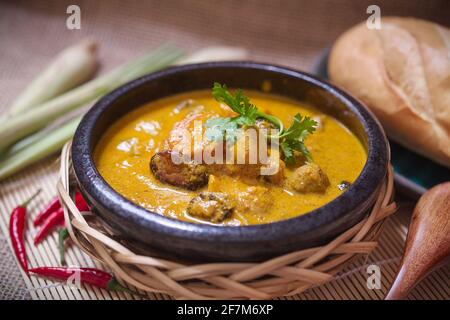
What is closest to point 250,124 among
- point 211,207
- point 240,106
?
point 240,106

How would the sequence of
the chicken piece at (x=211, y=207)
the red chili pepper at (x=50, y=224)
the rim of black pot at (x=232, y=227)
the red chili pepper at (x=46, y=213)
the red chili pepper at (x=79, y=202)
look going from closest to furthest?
the rim of black pot at (x=232, y=227) < the chicken piece at (x=211, y=207) < the red chili pepper at (x=79, y=202) < the red chili pepper at (x=50, y=224) < the red chili pepper at (x=46, y=213)

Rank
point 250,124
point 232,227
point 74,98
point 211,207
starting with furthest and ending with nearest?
point 74,98 < point 250,124 < point 211,207 < point 232,227

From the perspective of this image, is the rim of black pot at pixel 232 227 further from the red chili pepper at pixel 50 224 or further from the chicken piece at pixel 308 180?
the red chili pepper at pixel 50 224

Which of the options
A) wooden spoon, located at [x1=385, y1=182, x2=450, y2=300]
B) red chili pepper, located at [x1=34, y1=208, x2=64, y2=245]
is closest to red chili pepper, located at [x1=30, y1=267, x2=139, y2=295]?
red chili pepper, located at [x1=34, y1=208, x2=64, y2=245]

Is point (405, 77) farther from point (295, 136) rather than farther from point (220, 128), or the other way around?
point (220, 128)

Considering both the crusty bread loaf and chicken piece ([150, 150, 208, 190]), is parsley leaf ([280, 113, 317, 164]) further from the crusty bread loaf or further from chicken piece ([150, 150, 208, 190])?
the crusty bread loaf

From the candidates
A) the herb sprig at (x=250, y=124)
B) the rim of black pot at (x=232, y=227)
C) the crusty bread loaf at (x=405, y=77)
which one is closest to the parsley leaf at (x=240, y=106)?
the herb sprig at (x=250, y=124)
